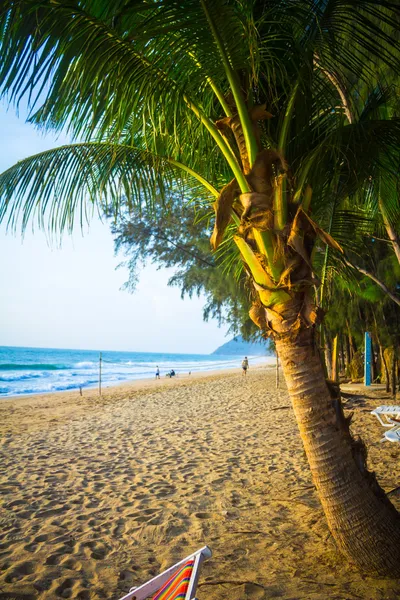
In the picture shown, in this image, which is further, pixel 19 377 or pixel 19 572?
pixel 19 377

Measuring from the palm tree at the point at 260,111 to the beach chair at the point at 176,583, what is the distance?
1189 mm

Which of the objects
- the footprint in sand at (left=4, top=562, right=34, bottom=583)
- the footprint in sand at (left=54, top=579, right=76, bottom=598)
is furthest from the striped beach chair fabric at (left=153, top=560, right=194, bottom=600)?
the footprint in sand at (left=4, top=562, right=34, bottom=583)

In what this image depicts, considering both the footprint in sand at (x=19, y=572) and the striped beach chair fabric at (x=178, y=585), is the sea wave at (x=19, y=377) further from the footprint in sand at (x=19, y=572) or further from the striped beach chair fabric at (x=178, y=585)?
the striped beach chair fabric at (x=178, y=585)

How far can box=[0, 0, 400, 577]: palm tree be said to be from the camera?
2461 mm

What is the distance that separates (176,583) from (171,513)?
2.27 m

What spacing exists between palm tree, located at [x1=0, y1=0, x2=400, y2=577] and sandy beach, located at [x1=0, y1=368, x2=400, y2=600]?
578 mm

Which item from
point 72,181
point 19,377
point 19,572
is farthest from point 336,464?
point 19,377

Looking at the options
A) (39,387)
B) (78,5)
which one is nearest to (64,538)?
(78,5)

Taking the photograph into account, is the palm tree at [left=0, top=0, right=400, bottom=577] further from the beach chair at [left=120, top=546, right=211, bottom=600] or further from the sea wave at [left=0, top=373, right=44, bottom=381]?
the sea wave at [left=0, top=373, right=44, bottom=381]

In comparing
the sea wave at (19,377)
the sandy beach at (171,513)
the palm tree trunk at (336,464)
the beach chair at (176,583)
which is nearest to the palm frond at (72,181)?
the palm tree trunk at (336,464)

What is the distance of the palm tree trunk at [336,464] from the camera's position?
2824 millimetres

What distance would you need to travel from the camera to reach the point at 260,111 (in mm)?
2852

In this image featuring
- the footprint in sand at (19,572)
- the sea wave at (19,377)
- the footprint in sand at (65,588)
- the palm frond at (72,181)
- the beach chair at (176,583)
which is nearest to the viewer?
the beach chair at (176,583)

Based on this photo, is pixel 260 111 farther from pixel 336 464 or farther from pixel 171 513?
pixel 171 513
